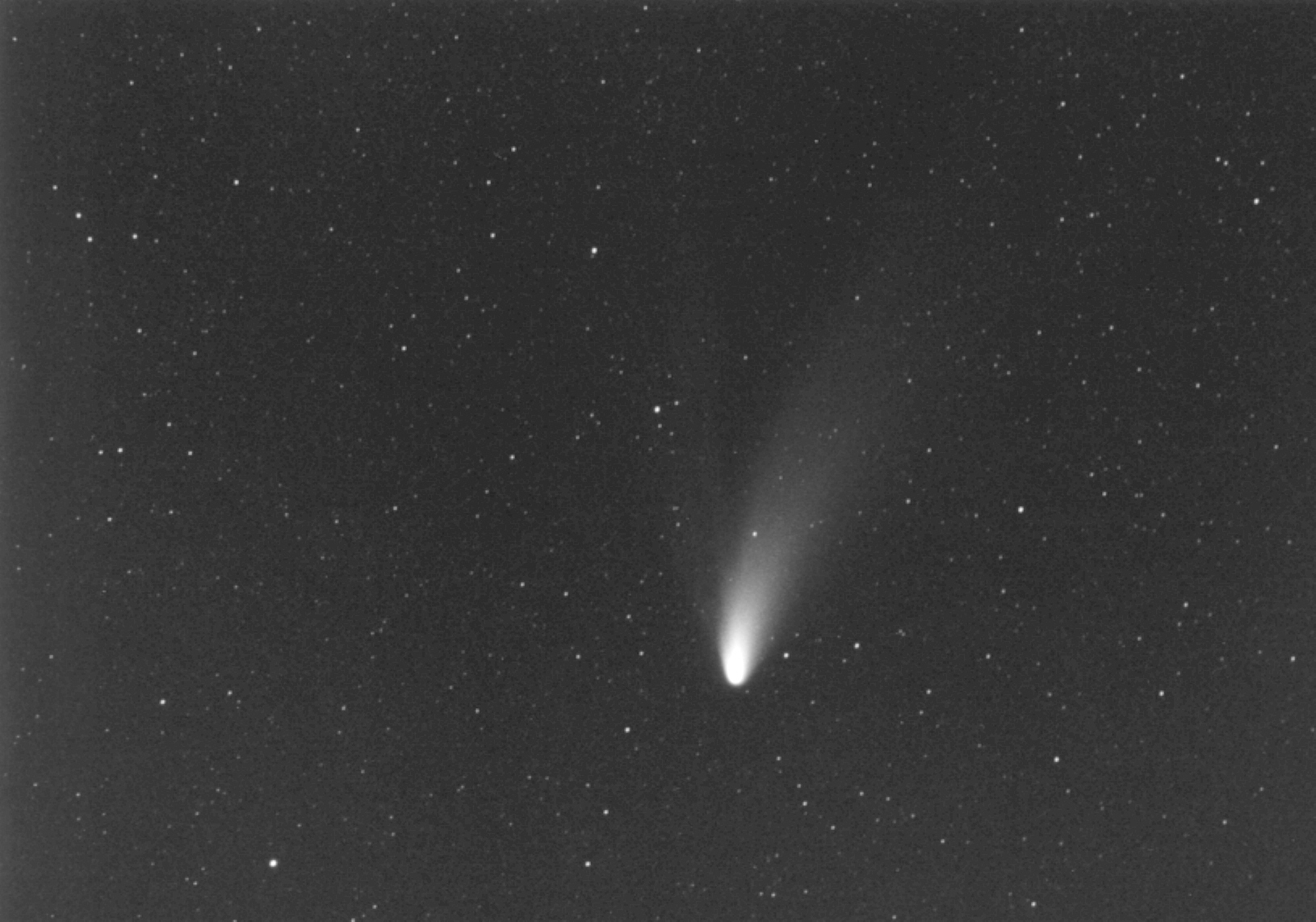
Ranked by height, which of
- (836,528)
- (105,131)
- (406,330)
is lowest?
(836,528)

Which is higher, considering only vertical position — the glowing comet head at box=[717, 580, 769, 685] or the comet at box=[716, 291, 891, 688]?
the comet at box=[716, 291, 891, 688]

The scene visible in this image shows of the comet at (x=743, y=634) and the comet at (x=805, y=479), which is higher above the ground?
the comet at (x=805, y=479)

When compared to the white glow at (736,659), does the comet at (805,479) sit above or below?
above

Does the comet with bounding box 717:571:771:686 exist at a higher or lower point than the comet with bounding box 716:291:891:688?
lower

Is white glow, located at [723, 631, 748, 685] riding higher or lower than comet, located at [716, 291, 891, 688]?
lower

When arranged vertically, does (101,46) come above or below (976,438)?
above

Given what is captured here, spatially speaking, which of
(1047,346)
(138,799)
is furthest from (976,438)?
(138,799)

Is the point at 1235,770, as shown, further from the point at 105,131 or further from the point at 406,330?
the point at 105,131

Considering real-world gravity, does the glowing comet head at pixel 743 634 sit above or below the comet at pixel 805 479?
below

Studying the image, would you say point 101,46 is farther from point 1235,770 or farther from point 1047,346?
point 1235,770
